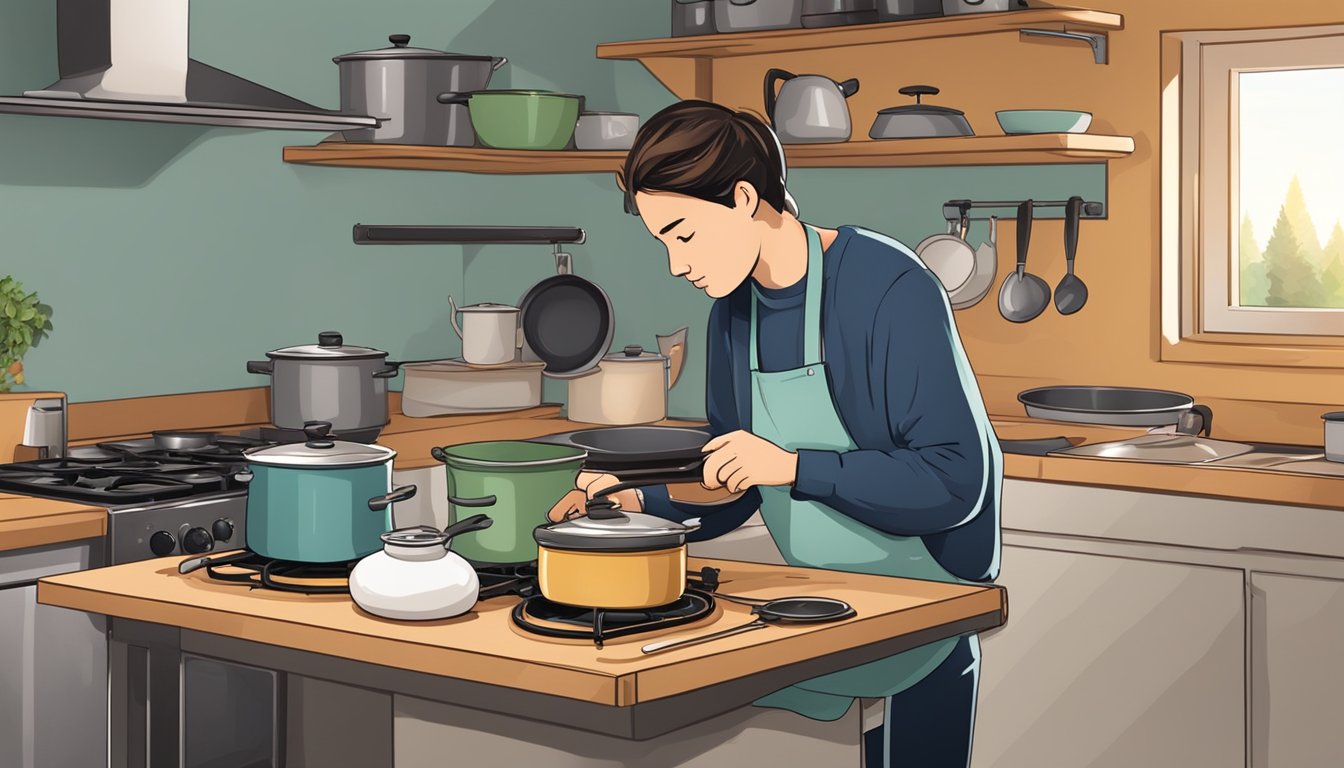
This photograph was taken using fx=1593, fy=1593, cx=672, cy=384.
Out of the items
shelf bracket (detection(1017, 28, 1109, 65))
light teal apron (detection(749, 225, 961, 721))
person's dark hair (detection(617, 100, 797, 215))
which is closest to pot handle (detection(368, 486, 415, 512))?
person's dark hair (detection(617, 100, 797, 215))

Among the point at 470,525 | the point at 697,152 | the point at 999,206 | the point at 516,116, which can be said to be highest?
the point at 516,116

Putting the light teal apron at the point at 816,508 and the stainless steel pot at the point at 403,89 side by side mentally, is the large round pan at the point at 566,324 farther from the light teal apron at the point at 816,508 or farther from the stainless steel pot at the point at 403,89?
the light teal apron at the point at 816,508

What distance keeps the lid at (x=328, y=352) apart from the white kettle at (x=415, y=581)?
1718mm

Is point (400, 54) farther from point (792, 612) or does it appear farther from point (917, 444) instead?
point (792, 612)

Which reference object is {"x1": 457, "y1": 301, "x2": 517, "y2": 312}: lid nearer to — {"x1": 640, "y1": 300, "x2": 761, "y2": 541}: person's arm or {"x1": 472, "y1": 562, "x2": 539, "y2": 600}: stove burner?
{"x1": 640, "y1": 300, "x2": 761, "y2": 541}: person's arm

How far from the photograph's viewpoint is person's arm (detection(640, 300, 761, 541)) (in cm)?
229

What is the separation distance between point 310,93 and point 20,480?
1411 millimetres

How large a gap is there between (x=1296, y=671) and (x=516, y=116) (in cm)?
214

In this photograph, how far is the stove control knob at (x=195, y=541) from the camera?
287 cm

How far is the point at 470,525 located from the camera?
1.94 metres

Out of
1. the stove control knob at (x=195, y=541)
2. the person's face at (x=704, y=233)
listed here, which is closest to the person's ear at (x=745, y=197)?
the person's face at (x=704, y=233)

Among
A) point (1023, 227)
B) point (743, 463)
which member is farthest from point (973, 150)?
point (743, 463)

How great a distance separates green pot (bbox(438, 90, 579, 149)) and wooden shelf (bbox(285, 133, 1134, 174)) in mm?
33

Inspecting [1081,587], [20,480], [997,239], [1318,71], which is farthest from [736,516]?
[1318,71]
